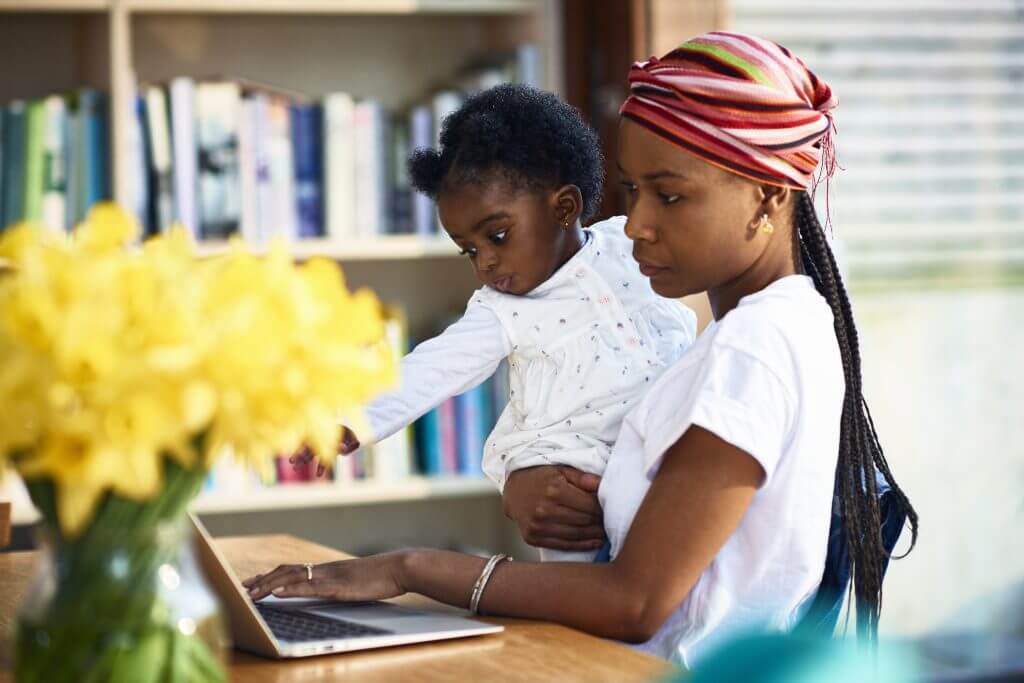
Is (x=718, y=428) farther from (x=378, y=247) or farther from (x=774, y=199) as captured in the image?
(x=378, y=247)

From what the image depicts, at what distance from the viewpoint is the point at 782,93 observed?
3.91 ft

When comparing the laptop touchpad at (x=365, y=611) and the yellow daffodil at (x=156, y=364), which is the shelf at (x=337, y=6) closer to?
the laptop touchpad at (x=365, y=611)

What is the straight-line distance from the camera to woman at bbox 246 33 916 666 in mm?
1114

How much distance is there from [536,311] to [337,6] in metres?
1.54

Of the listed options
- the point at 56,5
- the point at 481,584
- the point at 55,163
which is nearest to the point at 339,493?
the point at 55,163

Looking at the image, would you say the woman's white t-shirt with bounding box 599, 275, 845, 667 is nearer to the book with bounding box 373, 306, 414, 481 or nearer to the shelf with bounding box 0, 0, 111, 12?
the book with bounding box 373, 306, 414, 481

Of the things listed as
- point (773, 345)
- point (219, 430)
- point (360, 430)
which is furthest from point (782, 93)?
point (219, 430)

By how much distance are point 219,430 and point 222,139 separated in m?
2.16

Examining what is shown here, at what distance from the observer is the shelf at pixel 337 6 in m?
2.76

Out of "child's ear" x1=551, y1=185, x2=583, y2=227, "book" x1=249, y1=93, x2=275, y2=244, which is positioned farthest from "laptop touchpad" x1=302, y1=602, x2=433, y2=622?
"book" x1=249, y1=93, x2=275, y2=244

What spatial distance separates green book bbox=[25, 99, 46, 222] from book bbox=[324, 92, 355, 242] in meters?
0.57

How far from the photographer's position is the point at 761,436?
1.11 meters

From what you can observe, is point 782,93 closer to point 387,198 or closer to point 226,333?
point 226,333

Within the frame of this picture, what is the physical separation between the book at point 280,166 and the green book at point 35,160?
0.45 meters
